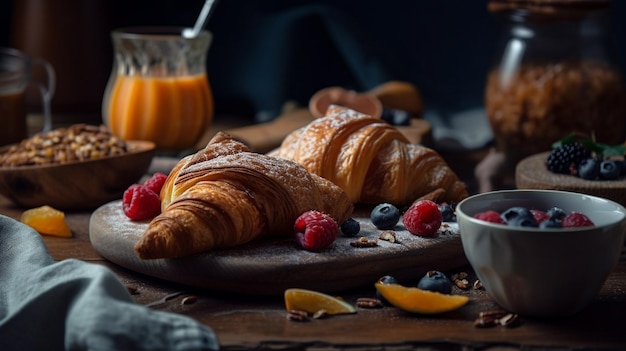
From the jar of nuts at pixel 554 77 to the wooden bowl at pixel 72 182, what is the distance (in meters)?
0.94

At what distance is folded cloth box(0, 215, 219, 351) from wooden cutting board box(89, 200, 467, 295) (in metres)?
0.15

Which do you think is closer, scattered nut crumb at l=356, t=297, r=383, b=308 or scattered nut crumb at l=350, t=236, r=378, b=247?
scattered nut crumb at l=356, t=297, r=383, b=308

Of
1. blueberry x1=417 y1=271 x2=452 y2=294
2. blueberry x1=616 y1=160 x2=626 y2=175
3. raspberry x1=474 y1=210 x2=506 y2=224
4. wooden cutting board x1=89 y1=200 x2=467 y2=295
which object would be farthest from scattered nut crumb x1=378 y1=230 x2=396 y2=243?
blueberry x1=616 y1=160 x2=626 y2=175

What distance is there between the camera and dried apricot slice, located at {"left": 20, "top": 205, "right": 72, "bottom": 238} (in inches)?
71.6

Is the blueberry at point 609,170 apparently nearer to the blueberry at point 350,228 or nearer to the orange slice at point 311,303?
the blueberry at point 350,228

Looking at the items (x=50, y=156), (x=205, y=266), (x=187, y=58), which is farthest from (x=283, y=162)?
(x=187, y=58)

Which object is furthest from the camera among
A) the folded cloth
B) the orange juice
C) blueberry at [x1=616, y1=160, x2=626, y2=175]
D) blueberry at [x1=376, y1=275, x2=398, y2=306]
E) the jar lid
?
the orange juice

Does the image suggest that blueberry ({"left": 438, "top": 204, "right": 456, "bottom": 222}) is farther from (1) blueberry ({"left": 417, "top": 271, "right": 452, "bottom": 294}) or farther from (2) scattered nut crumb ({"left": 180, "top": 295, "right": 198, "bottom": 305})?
(2) scattered nut crumb ({"left": 180, "top": 295, "right": 198, "bottom": 305})

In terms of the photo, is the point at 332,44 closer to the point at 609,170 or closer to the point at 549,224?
the point at 609,170

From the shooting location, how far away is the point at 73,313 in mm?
1249

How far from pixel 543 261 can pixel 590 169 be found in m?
0.60

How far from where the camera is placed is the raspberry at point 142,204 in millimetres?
1655

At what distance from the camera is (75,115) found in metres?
2.90

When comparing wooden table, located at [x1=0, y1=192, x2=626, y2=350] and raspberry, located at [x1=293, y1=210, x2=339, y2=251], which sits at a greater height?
raspberry, located at [x1=293, y1=210, x2=339, y2=251]
